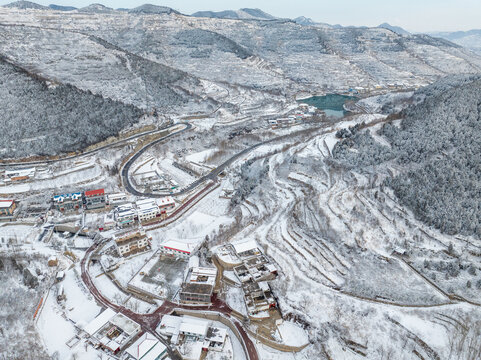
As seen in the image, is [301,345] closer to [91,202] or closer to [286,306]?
[286,306]

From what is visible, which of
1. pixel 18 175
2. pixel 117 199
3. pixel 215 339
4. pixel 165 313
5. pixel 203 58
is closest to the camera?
pixel 215 339

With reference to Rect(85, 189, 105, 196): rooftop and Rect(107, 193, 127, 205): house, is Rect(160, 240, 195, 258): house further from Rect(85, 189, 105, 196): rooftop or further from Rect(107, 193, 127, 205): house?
Rect(85, 189, 105, 196): rooftop

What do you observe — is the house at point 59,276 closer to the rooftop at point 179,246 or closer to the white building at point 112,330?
the white building at point 112,330

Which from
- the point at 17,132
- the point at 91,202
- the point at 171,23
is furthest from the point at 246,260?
the point at 171,23

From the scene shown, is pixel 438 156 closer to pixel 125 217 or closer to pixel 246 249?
pixel 246 249

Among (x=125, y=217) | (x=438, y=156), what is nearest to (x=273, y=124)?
(x=438, y=156)

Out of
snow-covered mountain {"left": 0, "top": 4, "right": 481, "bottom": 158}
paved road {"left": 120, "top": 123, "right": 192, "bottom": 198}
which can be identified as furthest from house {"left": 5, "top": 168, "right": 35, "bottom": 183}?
snow-covered mountain {"left": 0, "top": 4, "right": 481, "bottom": 158}
